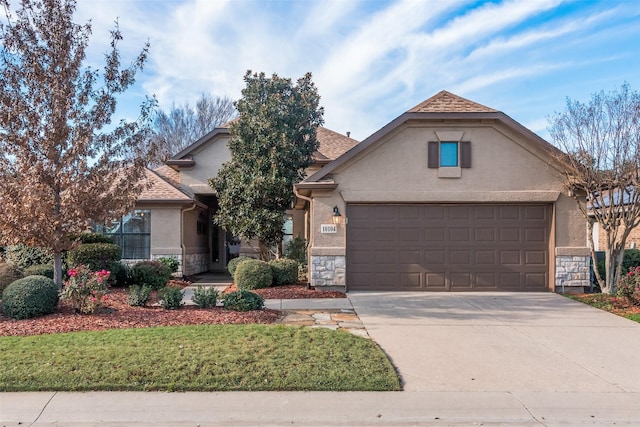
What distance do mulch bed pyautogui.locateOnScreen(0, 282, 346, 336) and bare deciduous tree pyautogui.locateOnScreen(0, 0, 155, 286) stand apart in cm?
183

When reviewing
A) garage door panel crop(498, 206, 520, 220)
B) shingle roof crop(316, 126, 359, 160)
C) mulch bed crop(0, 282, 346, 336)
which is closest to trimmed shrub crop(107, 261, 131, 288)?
mulch bed crop(0, 282, 346, 336)

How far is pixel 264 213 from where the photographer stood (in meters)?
13.8

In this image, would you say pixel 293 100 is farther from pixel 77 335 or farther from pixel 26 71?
pixel 77 335

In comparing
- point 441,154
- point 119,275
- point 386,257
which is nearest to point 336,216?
point 386,257

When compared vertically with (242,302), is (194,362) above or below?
below

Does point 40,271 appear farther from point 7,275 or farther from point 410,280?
point 410,280

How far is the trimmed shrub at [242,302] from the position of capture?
8.74m

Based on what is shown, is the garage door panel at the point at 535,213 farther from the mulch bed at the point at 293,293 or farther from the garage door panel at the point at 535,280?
the mulch bed at the point at 293,293

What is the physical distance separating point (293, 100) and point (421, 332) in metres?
8.98

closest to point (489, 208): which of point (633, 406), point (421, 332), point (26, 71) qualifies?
point (421, 332)

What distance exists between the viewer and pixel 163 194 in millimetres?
15461

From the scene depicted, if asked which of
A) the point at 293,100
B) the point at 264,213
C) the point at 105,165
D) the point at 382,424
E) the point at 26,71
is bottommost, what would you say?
the point at 382,424

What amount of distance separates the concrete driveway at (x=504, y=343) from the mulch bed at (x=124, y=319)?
238 cm

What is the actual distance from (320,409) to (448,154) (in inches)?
358
